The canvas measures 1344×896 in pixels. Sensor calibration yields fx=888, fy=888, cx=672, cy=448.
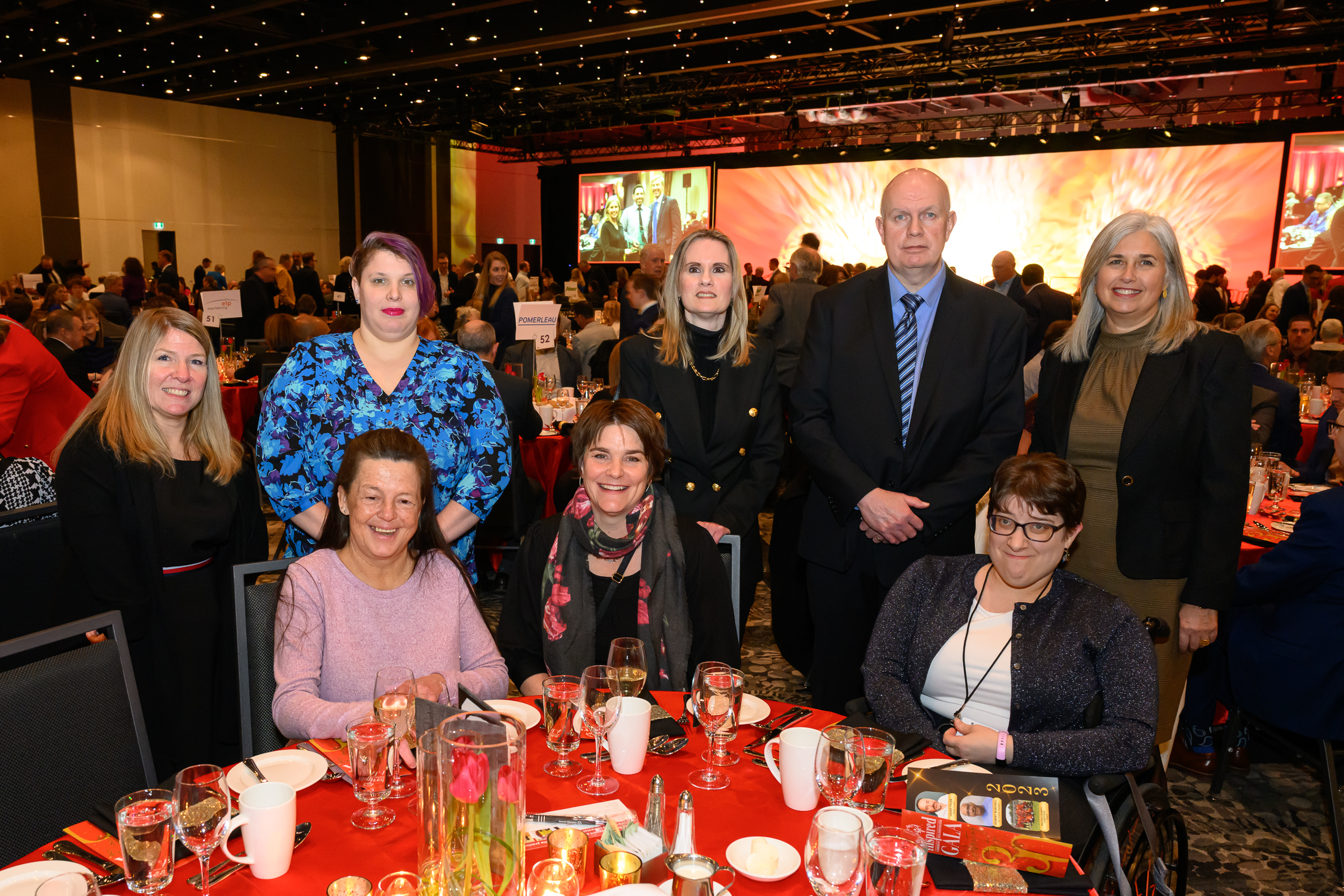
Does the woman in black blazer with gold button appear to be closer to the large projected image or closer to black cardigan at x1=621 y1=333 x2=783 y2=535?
black cardigan at x1=621 y1=333 x2=783 y2=535

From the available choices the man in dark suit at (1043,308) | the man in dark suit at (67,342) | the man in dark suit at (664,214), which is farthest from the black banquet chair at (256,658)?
the man in dark suit at (664,214)

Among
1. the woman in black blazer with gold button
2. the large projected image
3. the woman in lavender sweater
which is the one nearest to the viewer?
the woman in lavender sweater

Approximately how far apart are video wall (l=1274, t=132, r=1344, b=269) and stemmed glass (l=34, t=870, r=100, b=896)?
54.0 ft

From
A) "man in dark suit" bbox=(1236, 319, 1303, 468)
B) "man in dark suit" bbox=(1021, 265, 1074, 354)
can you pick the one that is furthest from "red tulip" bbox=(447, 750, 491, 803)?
"man in dark suit" bbox=(1021, 265, 1074, 354)

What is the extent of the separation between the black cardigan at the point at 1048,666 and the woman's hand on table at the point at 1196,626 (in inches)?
26.8

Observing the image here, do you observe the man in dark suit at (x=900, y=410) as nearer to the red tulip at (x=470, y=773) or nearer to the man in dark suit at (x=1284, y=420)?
the red tulip at (x=470, y=773)

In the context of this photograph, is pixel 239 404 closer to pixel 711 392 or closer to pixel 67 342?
pixel 67 342

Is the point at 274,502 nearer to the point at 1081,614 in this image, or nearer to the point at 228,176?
the point at 1081,614

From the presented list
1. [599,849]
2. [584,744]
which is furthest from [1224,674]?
[599,849]

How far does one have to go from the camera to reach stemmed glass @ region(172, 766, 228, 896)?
1300mm

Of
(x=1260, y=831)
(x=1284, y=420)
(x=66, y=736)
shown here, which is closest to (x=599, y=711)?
(x=66, y=736)

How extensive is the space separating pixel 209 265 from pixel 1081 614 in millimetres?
17897

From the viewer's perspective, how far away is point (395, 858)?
141 centimetres

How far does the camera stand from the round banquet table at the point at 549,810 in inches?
53.2
